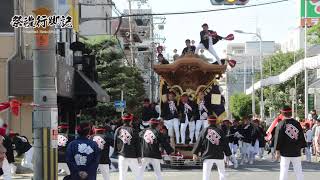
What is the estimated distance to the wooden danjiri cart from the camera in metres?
22.5

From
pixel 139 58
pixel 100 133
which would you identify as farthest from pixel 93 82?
pixel 139 58

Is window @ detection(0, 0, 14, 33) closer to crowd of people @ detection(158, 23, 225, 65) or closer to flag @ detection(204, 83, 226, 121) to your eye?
crowd of people @ detection(158, 23, 225, 65)

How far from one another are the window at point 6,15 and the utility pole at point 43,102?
16.8m

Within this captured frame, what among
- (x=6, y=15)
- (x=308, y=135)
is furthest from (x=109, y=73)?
(x=308, y=135)

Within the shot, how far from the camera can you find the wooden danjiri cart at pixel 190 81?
22.5m

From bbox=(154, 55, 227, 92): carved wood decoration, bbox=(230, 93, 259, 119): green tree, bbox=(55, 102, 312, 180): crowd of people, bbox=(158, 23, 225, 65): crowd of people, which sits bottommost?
bbox=(230, 93, 259, 119): green tree

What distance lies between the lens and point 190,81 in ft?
76.0

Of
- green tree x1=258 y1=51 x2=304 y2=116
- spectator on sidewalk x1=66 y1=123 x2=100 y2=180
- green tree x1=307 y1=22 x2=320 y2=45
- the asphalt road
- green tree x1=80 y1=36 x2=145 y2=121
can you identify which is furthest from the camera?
green tree x1=258 y1=51 x2=304 y2=116

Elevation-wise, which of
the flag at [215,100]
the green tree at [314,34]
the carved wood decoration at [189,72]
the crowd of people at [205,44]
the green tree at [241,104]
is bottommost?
the green tree at [241,104]

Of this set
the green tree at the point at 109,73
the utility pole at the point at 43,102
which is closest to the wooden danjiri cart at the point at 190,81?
the utility pole at the point at 43,102

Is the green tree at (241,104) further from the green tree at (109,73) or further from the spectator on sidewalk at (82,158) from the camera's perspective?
the spectator on sidewalk at (82,158)

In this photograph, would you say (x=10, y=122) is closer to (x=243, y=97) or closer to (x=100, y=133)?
(x=100, y=133)

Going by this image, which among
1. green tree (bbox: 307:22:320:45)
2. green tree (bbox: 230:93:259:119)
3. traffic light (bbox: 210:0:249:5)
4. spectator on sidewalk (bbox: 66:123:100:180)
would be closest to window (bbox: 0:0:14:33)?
traffic light (bbox: 210:0:249:5)

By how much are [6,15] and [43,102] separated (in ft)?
56.8
